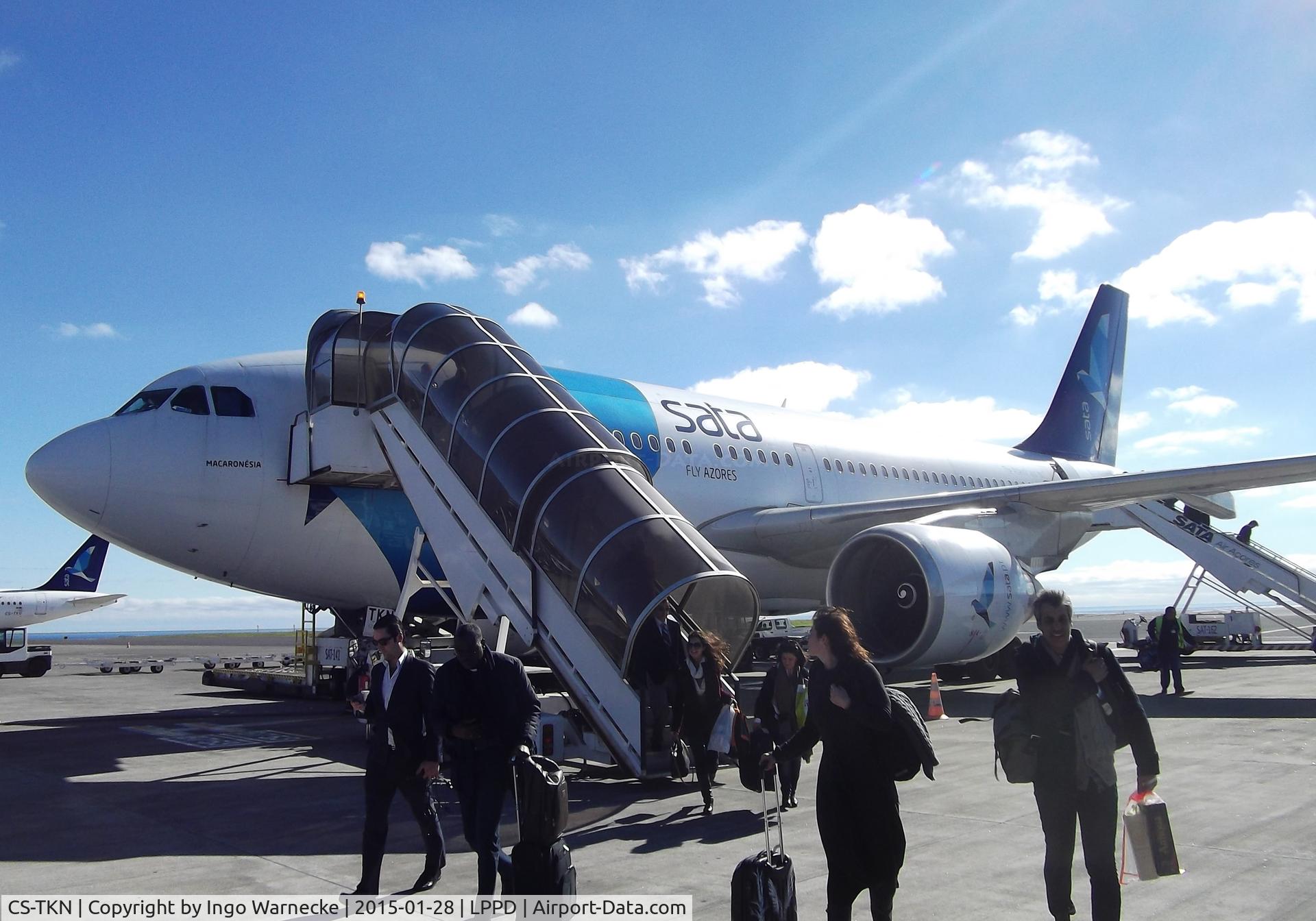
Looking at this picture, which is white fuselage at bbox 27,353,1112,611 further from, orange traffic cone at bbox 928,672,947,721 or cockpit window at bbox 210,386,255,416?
orange traffic cone at bbox 928,672,947,721

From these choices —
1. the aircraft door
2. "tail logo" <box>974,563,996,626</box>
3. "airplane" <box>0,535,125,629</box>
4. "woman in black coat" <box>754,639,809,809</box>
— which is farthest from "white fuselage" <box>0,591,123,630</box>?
"woman in black coat" <box>754,639,809,809</box>

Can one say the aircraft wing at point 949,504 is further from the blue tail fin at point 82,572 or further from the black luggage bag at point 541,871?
the blue tail fin at point 82,572

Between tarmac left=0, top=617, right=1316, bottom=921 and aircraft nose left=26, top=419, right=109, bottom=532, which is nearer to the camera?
tarmac left=0, top=617, right=1316, bottom=921

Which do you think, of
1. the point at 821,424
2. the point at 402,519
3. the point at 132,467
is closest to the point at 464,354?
the point at 402,519

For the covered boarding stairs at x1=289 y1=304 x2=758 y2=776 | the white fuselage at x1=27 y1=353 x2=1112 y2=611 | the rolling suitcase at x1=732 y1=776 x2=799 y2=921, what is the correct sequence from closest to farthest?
the rolling suitcase at x1=732 y1=776 x2=799 y2=921 → the covered boarding stairs at x1=289 y1=304 x2=758 y2=776 → the white fuselage at x1=27 y1=353 x2=1112 y2=611

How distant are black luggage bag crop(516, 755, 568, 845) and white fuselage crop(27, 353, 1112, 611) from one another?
695 cm

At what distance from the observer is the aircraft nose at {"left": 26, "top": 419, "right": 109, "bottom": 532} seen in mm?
8922

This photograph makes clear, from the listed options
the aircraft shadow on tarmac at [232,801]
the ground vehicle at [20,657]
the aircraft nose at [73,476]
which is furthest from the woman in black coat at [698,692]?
the ground vehicle at [20,657]

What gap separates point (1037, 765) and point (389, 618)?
304 centimetres

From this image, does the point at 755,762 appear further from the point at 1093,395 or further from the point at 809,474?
the point at 1093,395

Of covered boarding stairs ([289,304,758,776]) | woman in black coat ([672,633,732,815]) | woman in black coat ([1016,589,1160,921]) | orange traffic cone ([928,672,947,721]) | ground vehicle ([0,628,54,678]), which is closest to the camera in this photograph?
woman in black coat ([1016,589,1160,921])

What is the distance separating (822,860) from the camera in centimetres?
477

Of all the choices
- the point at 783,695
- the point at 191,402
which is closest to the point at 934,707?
the point at 783,695

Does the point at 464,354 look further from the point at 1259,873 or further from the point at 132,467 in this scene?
the point at 1259,873
